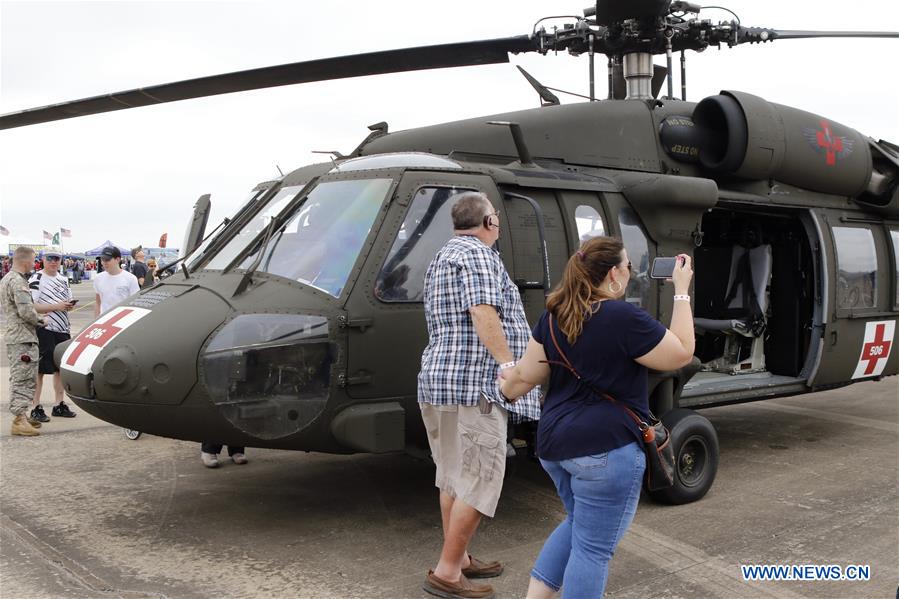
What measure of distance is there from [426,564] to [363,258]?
162 cm

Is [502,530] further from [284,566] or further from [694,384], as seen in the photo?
[694,384]

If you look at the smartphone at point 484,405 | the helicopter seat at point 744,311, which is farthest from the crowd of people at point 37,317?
the helicopter seat at point 744,311

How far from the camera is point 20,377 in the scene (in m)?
6.98

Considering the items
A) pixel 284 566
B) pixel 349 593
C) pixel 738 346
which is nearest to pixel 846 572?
pixel 349 593

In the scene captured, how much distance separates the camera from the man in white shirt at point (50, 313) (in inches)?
300

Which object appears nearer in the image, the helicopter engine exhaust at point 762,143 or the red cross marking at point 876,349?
the helicopter engine exhaust at point 762,143

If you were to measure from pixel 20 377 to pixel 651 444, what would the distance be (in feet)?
19.8

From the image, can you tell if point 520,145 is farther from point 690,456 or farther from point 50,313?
point 50,313

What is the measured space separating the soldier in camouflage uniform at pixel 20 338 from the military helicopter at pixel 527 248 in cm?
201

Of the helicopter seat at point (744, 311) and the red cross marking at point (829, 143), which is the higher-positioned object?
the red cross marking at point (829, 143)

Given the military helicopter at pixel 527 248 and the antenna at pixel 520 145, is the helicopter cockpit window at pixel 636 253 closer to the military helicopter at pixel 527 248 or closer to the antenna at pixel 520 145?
the military helicopter at pixel 527 248

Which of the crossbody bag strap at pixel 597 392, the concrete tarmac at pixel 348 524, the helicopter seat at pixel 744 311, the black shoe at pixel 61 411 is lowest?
the black shoe at pixel 61 411

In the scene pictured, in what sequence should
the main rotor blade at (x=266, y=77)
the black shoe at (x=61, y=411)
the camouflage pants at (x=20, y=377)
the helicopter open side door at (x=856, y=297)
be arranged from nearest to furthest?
1. the main rotor blade at (x=266, y=77)
2. the helicopter open side door at (x=856, y=297)
3. the camouflage pants at (x=20, y=377)
4. the black shoe at (x=61, y=411)

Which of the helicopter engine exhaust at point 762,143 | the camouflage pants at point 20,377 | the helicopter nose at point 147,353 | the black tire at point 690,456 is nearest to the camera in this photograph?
the helicopter nose at point 147,353
